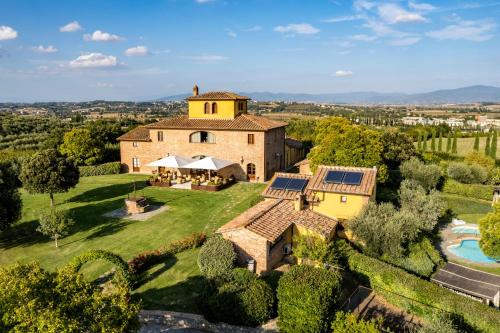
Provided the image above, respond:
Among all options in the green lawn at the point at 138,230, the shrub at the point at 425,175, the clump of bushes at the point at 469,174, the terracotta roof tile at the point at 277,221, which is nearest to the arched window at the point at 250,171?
the green lawn at the point at 138,230

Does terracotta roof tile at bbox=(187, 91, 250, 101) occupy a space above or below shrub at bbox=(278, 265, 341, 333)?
above

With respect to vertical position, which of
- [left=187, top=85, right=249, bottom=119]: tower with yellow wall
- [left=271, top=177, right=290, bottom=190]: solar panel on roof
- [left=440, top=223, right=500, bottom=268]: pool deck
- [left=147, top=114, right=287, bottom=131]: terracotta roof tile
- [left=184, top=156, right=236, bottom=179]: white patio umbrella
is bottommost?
[left=440, top=223, right=500, bottom=268]: pool deck

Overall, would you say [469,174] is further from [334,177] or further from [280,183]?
[280,183]

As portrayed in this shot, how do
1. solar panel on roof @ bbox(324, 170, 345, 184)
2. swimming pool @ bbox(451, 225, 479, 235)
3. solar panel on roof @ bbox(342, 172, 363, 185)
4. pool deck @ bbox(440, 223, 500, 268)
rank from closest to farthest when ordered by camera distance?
solar panel on roof @ bbox(342, 172, 363, 185) → solar panel on roof @ bbox(324, 170, 345, 184) → pool deck @ bbox(440, 223, 500, 268) → swimming pool @ bbox(451, 225, 479, 235)

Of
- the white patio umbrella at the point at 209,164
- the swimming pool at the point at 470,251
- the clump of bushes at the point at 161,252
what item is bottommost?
the swimming pool at the point at 470,251

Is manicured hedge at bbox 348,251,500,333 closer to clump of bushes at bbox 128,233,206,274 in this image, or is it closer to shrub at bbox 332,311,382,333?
shrub at bbox 332,311,382,333

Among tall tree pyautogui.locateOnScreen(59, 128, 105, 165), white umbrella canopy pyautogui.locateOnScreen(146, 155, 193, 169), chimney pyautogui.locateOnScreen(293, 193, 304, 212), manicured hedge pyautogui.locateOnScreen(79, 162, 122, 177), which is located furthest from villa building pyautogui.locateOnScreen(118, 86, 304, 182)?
chimney pyautogui.locateOnScreen(293, 193, 304, 212)

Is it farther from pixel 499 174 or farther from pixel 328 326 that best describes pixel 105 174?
pixel 499 174

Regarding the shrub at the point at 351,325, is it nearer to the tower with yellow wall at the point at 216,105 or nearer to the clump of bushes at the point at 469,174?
the tower with yellow wall at the point at 216,105
